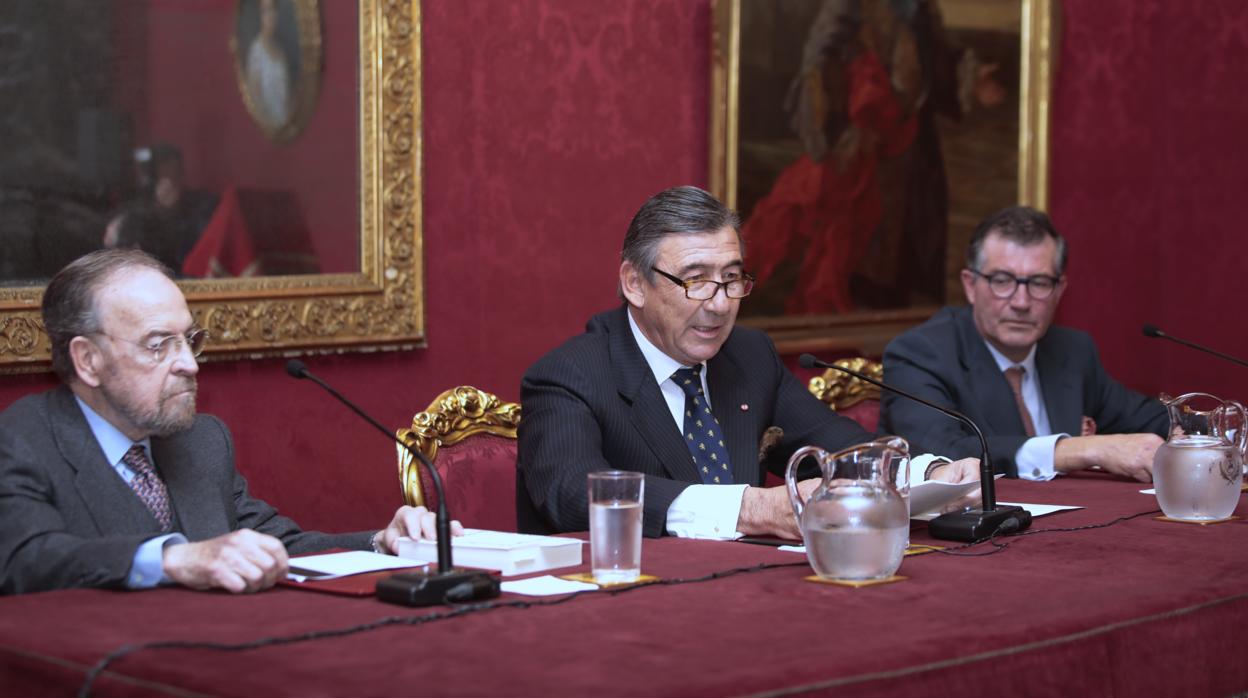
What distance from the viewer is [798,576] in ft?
8.88

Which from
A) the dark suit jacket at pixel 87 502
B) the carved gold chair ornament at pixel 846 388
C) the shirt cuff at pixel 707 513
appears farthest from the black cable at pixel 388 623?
the carved gold chair ornament at pixel 846 388

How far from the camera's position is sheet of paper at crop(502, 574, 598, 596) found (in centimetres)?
254

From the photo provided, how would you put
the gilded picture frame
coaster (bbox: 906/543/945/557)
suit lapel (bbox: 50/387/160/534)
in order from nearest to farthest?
suit lapel (bbox: 50/387/160/534) < coaster (bbox: 906/543/945/557) < the gilded picture frame

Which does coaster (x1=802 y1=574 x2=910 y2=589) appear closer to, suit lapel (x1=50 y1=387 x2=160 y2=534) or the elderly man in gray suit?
the elderly man in gray suit

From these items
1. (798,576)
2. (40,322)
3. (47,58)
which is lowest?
(798,576)

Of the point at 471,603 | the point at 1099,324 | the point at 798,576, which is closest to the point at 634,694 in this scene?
the point at 471,603

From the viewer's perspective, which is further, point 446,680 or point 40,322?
point 40,322

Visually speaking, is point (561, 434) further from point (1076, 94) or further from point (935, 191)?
point (1076, 94)

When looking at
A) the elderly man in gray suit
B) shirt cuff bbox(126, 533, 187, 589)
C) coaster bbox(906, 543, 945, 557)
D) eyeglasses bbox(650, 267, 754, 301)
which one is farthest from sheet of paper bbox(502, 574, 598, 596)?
eyeglasses bbox(650, 267, 754, 301)

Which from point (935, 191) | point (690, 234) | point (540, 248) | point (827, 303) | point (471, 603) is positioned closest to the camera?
point (471, 603)

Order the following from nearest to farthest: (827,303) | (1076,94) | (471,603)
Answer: (471,603), (827,303), (1076,94)

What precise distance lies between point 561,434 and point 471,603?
1.10m

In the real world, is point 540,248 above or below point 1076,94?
below

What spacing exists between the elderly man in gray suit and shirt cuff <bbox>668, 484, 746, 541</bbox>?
0.53 metres
